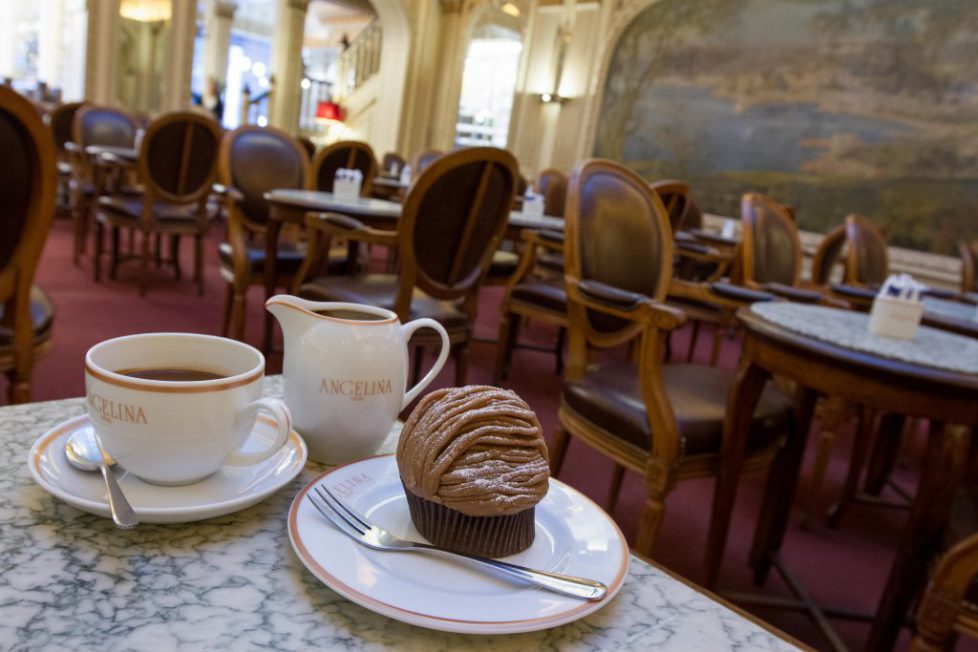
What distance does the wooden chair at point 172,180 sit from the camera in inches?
144

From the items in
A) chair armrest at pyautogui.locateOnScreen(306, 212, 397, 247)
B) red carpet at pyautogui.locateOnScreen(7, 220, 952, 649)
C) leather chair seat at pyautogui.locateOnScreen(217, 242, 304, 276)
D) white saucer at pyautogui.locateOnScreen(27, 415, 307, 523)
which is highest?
chair armrest at pyautogui.locateOnScreen(306, 212, 397, 247)

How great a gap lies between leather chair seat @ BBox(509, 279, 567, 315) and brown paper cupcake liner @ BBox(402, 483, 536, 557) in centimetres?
227

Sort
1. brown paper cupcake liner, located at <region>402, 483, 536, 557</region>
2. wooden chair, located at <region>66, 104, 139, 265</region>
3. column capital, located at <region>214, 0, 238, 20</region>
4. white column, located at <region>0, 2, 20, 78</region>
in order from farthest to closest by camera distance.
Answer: white column, located at <region>0, 2, 20, 78</region> → column capital, located at <region>214, 0, 238, 20</region> → wooden chair, located at <region>66, 104, 139, 265</region> → brown paper cupcake liner, located at <region>402, 483, 536, 557</region>

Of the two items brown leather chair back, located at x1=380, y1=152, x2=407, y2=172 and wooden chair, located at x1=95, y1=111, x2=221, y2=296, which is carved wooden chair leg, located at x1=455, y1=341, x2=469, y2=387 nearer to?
wooden chair, located at x1=95, y1=111, x2=221, y2=296

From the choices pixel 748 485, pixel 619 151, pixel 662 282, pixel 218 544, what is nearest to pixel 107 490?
pixel 218 544

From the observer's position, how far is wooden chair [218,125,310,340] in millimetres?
2811

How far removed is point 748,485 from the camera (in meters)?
2.55

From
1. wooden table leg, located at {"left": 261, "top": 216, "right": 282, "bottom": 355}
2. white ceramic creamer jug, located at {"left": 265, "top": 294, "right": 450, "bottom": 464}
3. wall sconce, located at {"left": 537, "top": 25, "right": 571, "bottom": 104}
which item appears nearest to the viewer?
white ceramic creamer jug, located at {"left": 265, "top": 294, "right": 450, "bottom": 464}

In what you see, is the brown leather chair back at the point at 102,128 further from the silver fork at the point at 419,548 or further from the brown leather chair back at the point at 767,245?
the silver fork at the point at 419,548

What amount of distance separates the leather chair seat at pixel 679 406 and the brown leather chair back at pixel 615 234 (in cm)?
17

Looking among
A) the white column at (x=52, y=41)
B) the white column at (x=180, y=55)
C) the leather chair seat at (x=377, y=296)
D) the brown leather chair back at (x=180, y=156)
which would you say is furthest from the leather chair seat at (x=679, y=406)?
the white column at (x=52, y=41)

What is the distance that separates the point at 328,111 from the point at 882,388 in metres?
9.75

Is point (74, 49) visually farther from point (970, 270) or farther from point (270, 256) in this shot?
point (970, 270)

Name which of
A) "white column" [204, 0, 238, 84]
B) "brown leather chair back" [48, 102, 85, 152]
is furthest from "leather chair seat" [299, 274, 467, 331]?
"white column" [204, 0, 238, 84]
